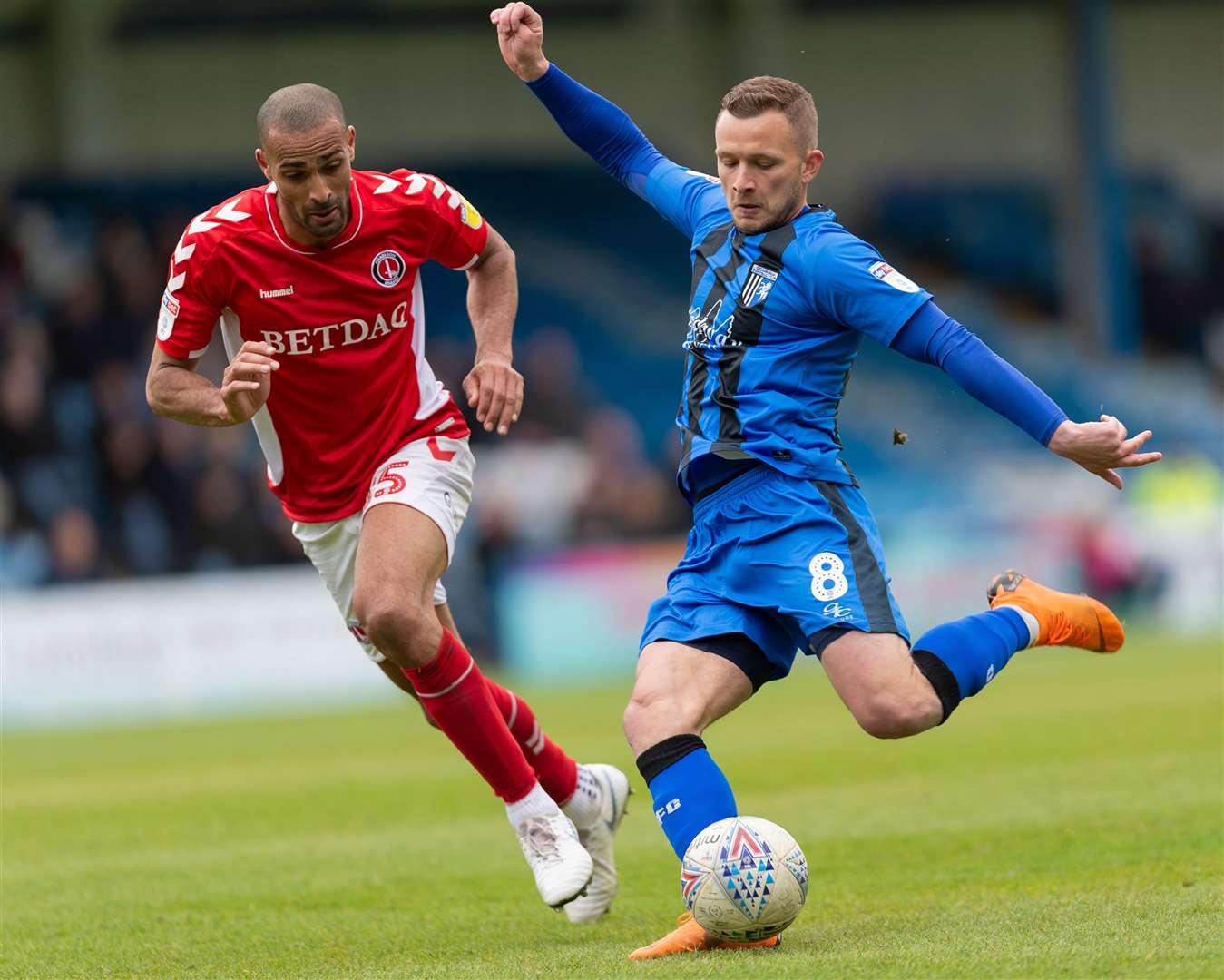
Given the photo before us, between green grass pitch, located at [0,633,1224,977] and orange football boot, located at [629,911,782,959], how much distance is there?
0.09 meters

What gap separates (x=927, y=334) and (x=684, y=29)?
24575 mm

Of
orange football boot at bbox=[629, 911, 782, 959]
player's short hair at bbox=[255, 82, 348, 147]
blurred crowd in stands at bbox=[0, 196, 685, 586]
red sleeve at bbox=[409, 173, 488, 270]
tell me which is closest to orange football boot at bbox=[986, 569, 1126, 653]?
orange football boot at bbox=[629, 911, 782, 959]

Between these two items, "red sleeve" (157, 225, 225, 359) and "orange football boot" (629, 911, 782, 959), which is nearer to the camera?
"orange football boot" (629, 911, 782, 959)

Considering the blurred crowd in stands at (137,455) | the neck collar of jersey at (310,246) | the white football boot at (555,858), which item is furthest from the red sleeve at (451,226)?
the blurred crowd in stands at (137,455)

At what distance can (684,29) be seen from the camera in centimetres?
2884

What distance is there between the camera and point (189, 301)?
5898 millimetres

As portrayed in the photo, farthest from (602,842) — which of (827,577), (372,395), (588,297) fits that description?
(588,297)

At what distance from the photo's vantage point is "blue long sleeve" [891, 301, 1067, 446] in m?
5.09

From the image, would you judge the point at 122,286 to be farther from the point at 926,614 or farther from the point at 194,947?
the point at 194,947

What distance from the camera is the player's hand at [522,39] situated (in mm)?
5977

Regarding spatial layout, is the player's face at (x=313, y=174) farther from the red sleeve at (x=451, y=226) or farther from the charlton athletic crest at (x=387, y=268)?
the red sleeve at (x=451, y=226)

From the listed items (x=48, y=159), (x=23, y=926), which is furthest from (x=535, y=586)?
(x=23, y=926)

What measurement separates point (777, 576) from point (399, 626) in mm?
1161

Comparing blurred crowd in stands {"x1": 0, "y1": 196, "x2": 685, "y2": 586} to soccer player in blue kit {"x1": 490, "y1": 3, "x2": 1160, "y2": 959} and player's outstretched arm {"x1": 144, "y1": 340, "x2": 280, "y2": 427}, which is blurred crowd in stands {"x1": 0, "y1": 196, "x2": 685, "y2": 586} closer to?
player's outstretched arm {"x1": 144, "y1": 340, "x2": 280, "y2": 427}
